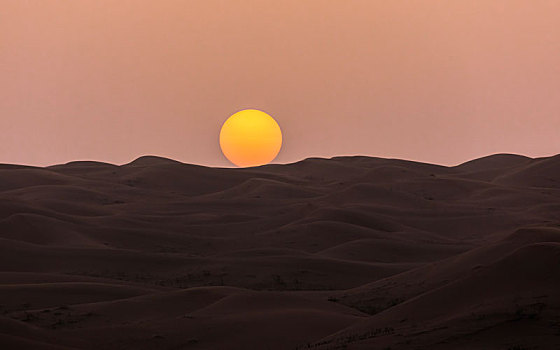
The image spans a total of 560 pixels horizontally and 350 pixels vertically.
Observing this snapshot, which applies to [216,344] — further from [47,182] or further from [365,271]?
[47,182]

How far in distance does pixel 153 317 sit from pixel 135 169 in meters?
30.4

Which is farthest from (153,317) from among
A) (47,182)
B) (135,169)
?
(135,169)

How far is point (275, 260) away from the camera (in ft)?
58.9

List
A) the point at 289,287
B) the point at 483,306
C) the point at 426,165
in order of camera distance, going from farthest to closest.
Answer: the point at 426,165 → the point at 289,287 → the point at 483,306

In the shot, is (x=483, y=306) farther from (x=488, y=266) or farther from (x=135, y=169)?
(x=135, y=169)

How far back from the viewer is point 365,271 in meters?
17.4

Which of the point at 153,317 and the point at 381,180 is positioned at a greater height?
the point at 381,180

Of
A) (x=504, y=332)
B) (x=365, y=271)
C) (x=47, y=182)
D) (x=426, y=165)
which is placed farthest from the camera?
(x=426, y=165)

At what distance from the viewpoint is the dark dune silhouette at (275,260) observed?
9.71 m

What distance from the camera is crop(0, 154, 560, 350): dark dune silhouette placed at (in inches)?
382

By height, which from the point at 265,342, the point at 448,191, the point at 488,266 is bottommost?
the point at 265,342

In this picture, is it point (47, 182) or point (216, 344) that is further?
point (47, 182)

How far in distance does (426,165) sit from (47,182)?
2059 cm

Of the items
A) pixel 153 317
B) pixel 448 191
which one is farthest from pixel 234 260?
pixel 448 191
